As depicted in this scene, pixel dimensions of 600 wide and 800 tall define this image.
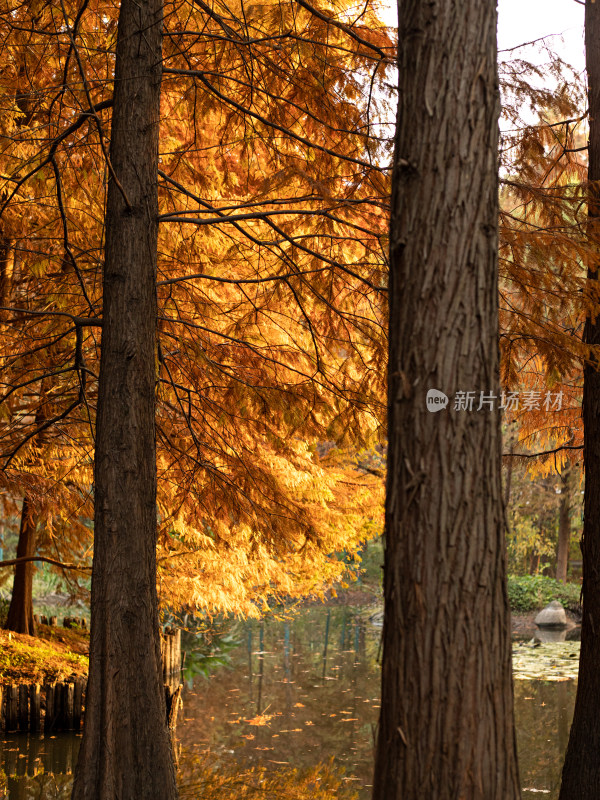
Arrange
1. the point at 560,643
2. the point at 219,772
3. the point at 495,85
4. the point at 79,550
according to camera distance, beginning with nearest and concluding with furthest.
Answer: the point at 495,85 < the point at 219,772 < the point at 79,550 < the point at 560,643

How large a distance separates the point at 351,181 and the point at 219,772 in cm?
607

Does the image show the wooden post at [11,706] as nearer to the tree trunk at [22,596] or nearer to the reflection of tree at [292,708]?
the tree trunk at [22,596]

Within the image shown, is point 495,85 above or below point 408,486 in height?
above

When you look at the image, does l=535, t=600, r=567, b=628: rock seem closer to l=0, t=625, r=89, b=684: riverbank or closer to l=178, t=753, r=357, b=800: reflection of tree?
l=178, t=753, r=357, b=800: reflection of tree

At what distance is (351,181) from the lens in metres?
4.94

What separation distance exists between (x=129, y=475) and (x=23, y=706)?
5662 millimetres

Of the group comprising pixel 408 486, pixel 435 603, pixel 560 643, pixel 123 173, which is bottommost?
pixel 560 643

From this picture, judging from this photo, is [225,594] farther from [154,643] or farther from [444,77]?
[444,77]

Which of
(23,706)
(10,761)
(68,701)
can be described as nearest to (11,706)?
(23,706)

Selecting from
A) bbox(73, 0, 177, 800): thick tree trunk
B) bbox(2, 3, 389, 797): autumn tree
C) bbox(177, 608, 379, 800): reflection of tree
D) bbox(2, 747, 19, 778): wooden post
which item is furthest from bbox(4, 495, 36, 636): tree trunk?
bbox(73, 0, 177, 800): thick tree trunk

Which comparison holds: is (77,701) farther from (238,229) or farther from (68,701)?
(238,229)

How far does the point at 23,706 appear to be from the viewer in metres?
8.23

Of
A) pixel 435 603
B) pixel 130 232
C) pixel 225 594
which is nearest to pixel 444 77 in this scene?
pixel 435 603

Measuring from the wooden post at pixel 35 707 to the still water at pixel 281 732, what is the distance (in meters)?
0.16
